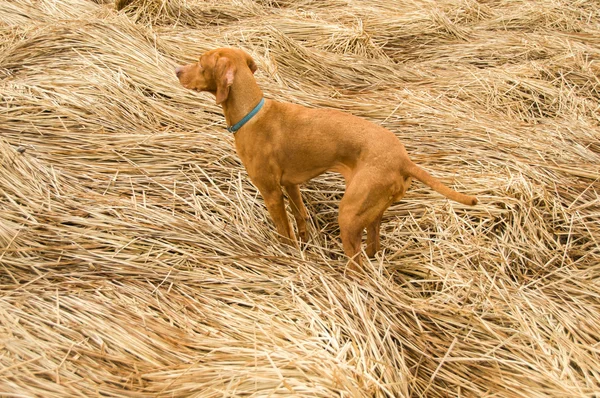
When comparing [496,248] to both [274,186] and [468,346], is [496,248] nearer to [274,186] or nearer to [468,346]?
[468,346]

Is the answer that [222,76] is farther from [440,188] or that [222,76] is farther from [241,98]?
[440,188]

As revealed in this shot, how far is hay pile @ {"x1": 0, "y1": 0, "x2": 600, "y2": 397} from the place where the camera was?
2350 mm

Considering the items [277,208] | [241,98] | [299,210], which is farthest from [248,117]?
[299,210]

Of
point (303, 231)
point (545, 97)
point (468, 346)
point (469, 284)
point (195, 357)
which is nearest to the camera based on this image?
point (195, 357)

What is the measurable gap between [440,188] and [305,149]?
709mm

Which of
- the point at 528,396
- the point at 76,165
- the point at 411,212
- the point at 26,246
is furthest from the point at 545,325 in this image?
the point at 76,165

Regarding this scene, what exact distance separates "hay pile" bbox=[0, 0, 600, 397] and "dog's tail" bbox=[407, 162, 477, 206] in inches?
16.8

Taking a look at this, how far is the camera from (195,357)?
231 cm

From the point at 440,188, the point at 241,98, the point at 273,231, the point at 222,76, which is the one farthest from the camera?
the point at 273,231

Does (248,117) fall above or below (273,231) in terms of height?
above

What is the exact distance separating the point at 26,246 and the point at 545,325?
2.44 metres

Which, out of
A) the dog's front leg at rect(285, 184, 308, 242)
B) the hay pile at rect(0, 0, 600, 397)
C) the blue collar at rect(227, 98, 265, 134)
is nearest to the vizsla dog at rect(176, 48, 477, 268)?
the blue collar at rect(227, 98, 265, 134)

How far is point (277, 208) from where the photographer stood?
10.3ft

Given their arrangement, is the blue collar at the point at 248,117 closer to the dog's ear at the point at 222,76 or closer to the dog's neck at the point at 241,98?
the dog's neck at the point at 241,98
